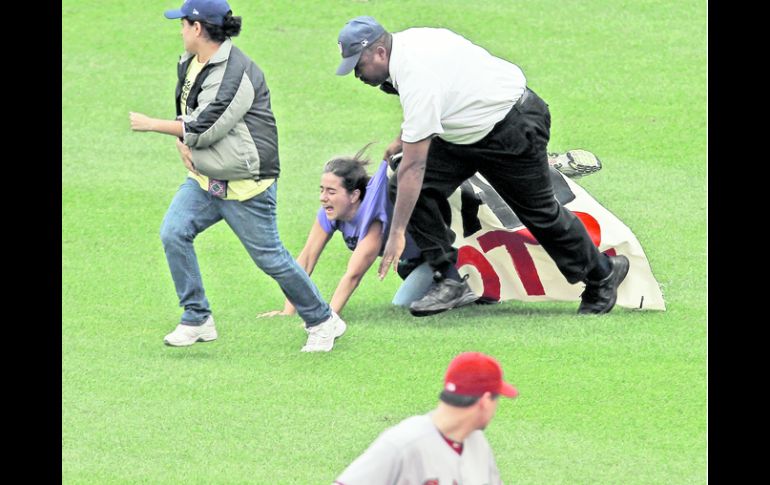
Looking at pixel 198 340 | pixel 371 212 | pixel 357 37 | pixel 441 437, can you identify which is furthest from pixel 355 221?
pixel 441 437

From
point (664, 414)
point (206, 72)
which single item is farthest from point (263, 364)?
point (664, 414)

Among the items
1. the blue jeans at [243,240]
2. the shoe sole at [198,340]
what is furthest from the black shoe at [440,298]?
the shoe sole at [198,340]

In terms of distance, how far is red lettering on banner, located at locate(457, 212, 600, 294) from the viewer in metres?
9.91

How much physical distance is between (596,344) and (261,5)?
28.2ft

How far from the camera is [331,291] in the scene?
418 inches

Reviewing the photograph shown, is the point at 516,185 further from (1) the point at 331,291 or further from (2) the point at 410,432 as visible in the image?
(2) the point at 410,432

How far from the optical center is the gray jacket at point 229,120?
344 inches

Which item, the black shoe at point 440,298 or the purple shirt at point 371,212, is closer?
the purple shirt at point 371,212

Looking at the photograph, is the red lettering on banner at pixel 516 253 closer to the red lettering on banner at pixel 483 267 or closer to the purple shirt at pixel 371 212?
the red lettering on banner at pixel 483 267

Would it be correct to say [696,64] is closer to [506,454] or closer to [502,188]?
[502,188]

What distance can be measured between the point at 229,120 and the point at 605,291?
256 centimetres

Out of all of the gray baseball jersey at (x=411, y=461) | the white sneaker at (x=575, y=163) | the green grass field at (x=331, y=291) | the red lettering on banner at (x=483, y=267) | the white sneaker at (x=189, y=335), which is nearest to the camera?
the gray baseball jersey at (x=411, y=461)

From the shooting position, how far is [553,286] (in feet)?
32.8

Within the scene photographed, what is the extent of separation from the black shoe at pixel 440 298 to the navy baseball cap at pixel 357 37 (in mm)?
1769
